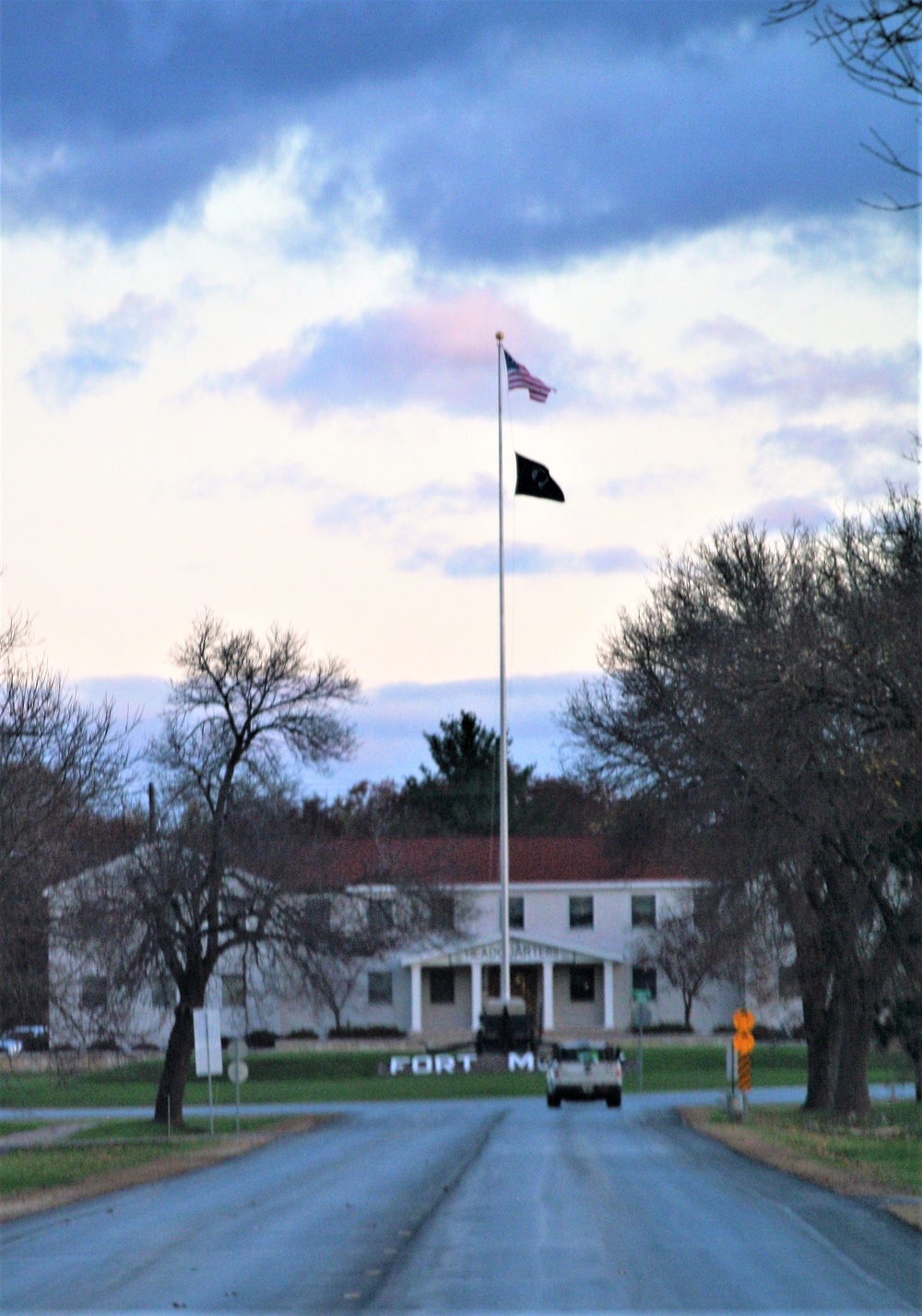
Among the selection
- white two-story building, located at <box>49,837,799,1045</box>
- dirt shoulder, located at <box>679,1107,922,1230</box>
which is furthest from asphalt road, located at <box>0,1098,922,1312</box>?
white two-story building, located at <box>49,837,799,1045</box>

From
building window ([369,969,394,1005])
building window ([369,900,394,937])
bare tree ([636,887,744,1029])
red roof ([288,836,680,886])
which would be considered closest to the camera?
building window ([369,900,394,937])

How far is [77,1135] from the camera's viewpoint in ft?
121

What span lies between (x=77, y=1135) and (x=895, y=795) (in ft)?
66.4

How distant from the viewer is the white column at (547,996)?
3024 inches

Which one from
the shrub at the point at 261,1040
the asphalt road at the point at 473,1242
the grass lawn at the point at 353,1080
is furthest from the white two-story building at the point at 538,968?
the asphalt road at the point at 473,1242

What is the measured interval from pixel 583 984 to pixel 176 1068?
142 feet

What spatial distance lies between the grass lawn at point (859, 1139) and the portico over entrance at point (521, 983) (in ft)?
119

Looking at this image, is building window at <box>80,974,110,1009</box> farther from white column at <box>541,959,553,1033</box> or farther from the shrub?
white column at <box>541,959,553,1033</box>

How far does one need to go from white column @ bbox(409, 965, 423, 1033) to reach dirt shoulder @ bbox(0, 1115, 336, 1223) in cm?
3828

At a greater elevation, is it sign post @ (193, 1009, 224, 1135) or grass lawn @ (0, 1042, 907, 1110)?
sign post @ (193, 1009, 224, 1135)

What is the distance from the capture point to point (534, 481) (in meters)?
48.3

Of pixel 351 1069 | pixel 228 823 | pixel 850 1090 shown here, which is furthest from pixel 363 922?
pixel 351 1069

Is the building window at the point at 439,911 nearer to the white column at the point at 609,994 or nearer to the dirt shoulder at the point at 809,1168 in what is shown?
the dirt shoulder at the point at 809,1168

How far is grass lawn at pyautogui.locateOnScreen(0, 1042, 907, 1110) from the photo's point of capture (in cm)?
5312
